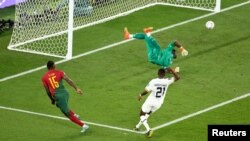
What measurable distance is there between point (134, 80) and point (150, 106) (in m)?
4.09

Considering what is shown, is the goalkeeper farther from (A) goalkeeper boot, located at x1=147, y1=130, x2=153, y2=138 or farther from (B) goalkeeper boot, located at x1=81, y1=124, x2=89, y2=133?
(B) goalkeeper boot, located at x1=81, y1=124, x2=89, y2=133

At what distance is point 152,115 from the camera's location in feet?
82.4

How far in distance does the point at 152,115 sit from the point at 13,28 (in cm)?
801

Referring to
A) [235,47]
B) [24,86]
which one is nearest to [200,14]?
[235,47]

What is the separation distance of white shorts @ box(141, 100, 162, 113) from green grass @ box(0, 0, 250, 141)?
627mm

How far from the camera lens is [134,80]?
1085 inches

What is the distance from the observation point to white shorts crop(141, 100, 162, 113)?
23469 mm

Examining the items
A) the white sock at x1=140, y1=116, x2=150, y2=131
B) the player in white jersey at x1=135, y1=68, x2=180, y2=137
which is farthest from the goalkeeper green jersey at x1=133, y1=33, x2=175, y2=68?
the white sock at x1=140, y1=116, x2=150, y2=131

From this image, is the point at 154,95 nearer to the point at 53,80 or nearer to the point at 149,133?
the point at 149,133

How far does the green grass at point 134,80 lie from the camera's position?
Answer: 24.3m

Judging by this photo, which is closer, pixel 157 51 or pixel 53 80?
pixel 53 80

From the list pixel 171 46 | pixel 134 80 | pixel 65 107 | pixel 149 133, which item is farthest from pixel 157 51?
pixel 65 107

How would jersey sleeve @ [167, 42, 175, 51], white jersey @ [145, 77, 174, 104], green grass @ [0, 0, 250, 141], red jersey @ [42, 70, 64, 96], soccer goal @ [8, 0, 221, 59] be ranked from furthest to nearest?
soccer goal @ [8, 0, 221, 59]
jersey sleeve @ [167, 42, 175, 51]
green grass @ [0, 0, 250, 141]
red jersey @ [42, 70, 64, 96]
white jersey @ [145, 77, 174, 104]

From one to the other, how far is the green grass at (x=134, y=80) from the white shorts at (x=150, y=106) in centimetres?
63
